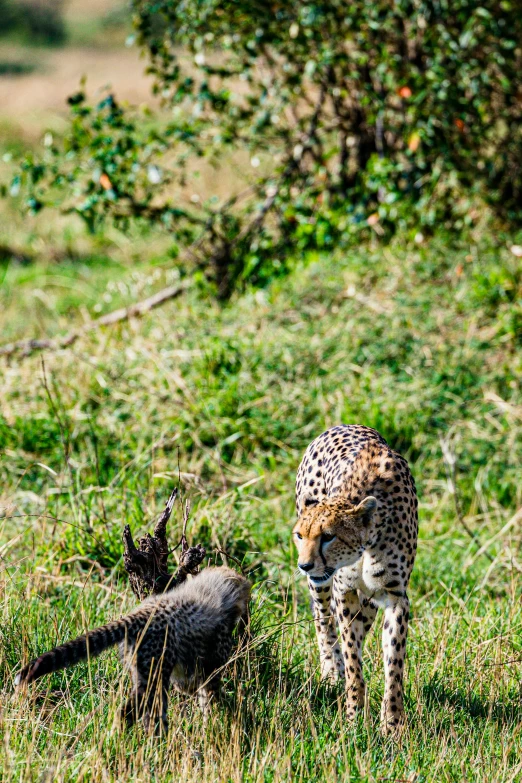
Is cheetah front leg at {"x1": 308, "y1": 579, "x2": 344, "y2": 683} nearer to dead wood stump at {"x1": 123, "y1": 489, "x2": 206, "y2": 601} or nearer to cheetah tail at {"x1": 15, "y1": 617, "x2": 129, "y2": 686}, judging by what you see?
dead wood stump at {"x1": 123, "y1": 489, "x2": 206, "y2": 601}

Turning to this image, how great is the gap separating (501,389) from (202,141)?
11.0ft

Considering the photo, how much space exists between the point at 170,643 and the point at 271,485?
7.95 ft

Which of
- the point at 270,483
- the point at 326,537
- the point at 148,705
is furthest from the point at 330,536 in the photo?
the point at 270,483

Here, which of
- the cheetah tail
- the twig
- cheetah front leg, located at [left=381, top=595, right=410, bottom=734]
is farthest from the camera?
the twig

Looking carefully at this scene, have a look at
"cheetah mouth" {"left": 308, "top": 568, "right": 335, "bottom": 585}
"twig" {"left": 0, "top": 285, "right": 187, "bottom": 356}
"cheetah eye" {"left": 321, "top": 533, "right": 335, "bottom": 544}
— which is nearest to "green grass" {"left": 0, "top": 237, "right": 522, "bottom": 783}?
"twig" {"left": 0, "top": 285, "right": 187, "bottom": 356}

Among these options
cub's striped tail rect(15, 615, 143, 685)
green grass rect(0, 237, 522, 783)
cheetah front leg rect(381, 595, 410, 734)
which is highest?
cub's striped tail rect(15, 615, 143, 685)

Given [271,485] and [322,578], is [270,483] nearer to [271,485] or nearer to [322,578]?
[271,485]

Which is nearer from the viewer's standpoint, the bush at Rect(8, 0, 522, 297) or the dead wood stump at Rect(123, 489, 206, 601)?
the dead wood stump at Rect(123, 489, 206, 601)

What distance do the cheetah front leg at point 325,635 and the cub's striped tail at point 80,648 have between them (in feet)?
2.83

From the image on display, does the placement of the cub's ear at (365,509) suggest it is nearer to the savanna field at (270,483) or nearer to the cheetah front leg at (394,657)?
the cheetah front leg at (394,657)

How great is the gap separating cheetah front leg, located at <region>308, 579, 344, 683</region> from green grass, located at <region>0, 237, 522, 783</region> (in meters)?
→ 0.08

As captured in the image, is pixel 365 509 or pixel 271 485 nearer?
pixel 365 509

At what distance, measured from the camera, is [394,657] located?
3238mm

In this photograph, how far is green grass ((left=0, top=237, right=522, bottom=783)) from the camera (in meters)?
2.95
